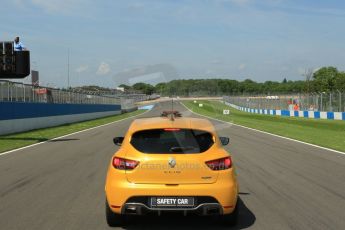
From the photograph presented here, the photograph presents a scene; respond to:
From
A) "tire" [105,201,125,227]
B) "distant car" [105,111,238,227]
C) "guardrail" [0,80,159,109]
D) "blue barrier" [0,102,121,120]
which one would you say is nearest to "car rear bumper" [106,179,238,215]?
"distant car" [105,111,238,227]

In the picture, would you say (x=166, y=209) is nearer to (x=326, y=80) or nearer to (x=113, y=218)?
(x=113, y=218)

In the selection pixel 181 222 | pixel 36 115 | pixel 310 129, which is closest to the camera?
pixel 181 222

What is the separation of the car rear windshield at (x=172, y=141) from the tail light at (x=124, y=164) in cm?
20

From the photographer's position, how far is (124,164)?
623 cm

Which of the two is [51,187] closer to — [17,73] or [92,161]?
[92,161]

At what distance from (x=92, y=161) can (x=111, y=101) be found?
58.8 metres

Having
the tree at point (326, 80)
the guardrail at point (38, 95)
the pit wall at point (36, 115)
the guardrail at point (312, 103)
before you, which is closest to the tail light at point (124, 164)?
the pit wall at point (36, 115)

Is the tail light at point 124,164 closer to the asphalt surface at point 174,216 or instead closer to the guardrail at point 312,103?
the asphalt surface at point 174,216

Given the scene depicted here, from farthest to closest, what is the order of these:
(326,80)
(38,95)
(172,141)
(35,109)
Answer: (326,80)
(38,95)
(35,109)
(172,141)

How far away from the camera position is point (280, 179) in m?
10.5

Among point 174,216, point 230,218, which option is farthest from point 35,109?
point 230,218

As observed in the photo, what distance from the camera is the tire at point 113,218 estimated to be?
21.0 feet

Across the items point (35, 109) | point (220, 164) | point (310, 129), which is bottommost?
point (310, 129)

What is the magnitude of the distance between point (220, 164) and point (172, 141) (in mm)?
657
